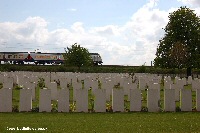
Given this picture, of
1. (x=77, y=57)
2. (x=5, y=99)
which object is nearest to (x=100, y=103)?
(x=5, y=99)

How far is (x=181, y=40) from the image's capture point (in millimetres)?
46875

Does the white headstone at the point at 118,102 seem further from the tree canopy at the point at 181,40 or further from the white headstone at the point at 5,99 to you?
the tree canopy at the point at 181,40

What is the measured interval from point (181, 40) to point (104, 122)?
37713mm

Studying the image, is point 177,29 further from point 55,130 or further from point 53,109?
point 55,130

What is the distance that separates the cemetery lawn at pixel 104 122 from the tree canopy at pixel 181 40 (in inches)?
1293

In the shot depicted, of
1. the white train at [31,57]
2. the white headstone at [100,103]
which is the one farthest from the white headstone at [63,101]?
the white train at [31,57]

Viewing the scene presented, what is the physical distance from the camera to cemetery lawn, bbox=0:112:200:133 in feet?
31.7

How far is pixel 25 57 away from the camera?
7081cm

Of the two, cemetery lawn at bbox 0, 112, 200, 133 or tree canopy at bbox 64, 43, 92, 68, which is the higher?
tree canopy at bbox 64, 43, 92, 68

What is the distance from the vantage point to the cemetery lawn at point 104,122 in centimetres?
965

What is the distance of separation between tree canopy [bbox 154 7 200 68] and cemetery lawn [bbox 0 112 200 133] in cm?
3285

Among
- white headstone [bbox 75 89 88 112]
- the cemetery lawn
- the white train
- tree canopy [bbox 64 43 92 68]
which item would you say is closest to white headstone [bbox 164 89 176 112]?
the cemetery lawn

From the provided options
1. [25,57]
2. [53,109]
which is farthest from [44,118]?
[25,57]

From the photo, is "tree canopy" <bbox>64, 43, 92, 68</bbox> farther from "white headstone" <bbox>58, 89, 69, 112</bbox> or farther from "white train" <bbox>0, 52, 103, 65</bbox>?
"white headstone" <bbox>58, 89, 69, 112</bbox>
